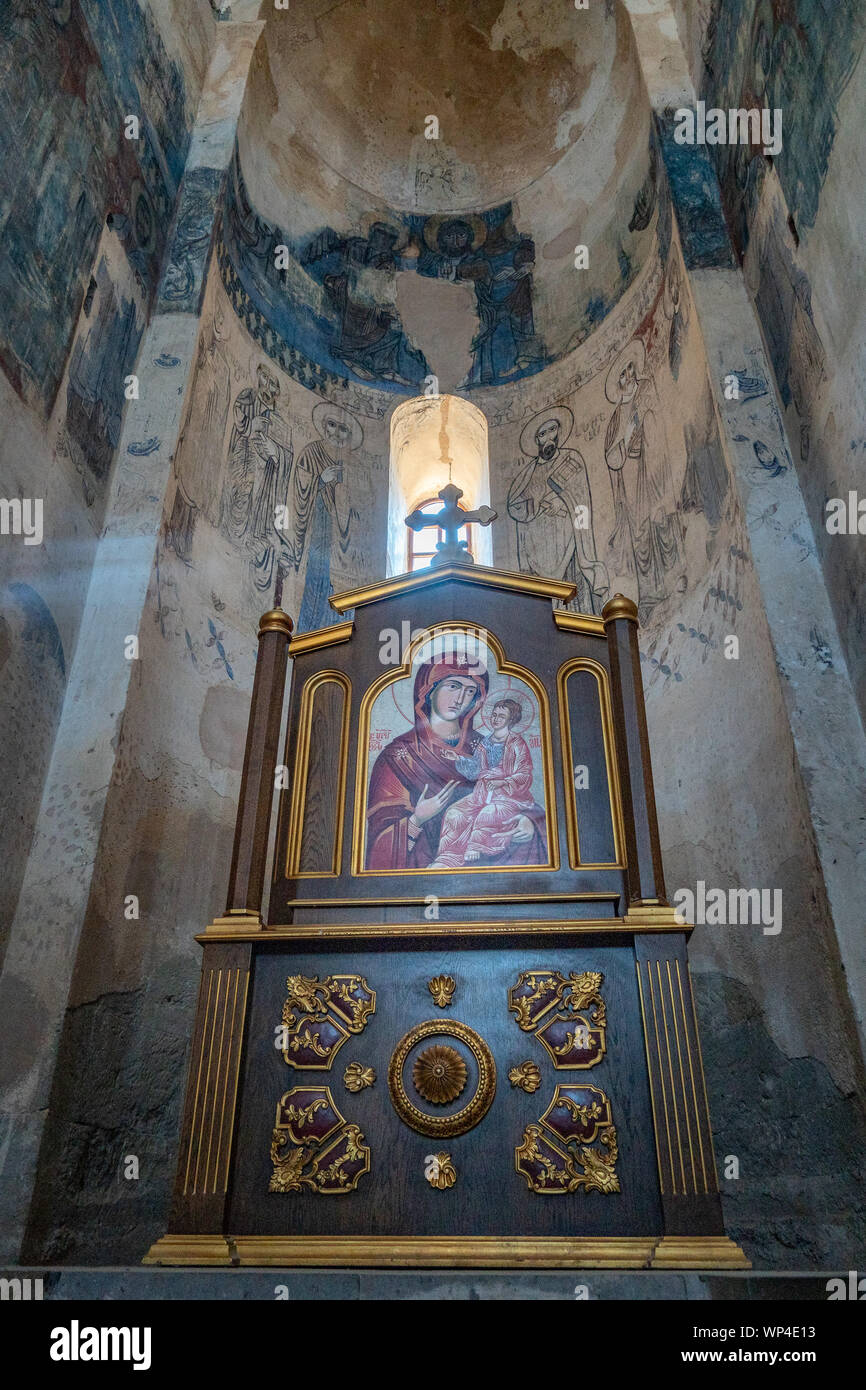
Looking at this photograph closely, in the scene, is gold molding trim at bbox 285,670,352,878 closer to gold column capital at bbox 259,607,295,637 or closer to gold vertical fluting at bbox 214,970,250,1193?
gold column capital at bbox 259,607,295,637

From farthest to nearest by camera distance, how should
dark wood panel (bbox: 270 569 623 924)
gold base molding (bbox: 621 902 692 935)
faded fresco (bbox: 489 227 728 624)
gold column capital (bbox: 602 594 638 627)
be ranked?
faded fresco (bbox: 489 227 728 624)
gold column capital (bbox: 602 594 638 627)
dark wood panel (bbox: 270 569 623 924)
gold base molding (bbox: 621 902 692 935)

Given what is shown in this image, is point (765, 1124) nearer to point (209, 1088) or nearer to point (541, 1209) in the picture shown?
point (541, 1209)

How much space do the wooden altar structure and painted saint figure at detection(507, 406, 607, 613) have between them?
3.68m

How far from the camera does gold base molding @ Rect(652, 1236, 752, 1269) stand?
301 cm

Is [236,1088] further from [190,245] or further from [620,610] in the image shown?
[190,245]

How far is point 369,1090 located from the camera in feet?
11.6

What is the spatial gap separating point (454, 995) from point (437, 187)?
33.4ft

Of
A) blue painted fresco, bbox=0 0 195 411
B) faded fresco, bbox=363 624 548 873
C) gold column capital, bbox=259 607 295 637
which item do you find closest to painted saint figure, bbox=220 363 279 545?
blue painted fresco, bbox=0 0 195 411

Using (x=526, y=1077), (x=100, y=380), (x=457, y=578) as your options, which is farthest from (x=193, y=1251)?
(x=100, y=380)

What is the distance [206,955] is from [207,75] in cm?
863

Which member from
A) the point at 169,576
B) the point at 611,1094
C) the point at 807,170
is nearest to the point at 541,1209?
the point at 611,1094

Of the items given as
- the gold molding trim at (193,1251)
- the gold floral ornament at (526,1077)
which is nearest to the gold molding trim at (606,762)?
the gold floral ornament at (526,1077)

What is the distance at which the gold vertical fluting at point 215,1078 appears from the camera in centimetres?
340

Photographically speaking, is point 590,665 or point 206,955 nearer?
point 206,955
